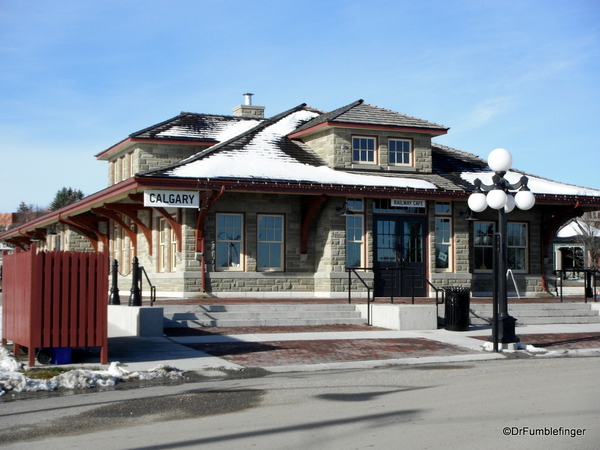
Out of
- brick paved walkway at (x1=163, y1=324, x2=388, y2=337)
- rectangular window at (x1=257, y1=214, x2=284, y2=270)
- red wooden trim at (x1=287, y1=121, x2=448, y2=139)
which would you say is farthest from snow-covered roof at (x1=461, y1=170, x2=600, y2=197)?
brick paved walkway at (x1=163, y1=324, x2=388, y2=337)

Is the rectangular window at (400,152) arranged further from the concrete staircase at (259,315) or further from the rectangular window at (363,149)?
the concrete staircase at (259,315)

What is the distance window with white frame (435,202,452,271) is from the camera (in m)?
24.5

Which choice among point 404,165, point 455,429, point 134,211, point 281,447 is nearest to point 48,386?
point 281,447

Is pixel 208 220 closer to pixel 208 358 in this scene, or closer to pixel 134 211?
pixel 134 211

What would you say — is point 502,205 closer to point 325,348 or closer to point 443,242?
point 325,348

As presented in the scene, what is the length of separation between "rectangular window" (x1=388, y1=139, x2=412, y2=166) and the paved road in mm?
13967

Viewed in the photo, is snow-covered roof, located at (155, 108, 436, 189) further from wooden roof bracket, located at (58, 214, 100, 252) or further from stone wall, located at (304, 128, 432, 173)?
wooden roof bracket, located at (58, 214, 100, 252)

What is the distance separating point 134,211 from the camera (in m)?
25.0

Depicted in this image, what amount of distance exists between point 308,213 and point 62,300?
1193 centimetres

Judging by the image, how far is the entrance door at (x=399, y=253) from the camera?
23.8 meters

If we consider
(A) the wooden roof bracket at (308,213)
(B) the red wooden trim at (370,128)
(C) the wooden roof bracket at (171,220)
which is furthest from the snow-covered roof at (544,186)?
(C) the wooden roof bracket at (171,220)

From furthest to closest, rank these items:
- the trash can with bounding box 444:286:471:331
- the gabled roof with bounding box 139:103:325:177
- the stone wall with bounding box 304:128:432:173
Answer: the stone wall with bounding box 304:128:432:173, the gabled roof with bounding box 139:103:325:177, the trash can with bounding box 444:286:471:331

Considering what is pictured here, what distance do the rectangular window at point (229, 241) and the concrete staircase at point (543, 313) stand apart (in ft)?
20.6

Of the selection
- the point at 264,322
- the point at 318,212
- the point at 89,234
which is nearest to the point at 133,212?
the point at 318,212
